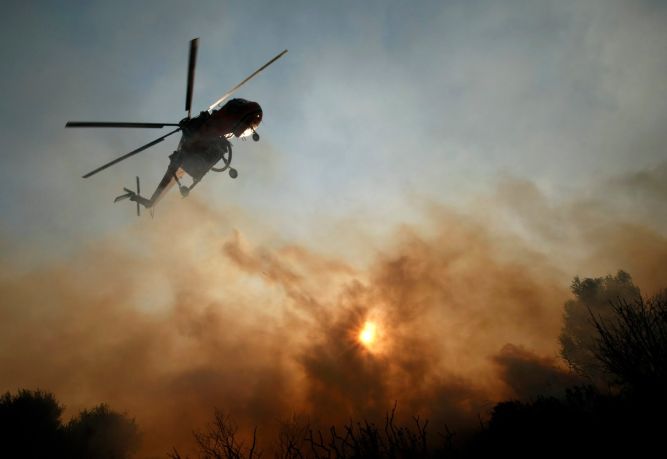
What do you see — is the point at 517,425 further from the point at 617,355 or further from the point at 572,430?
the point at 617,355

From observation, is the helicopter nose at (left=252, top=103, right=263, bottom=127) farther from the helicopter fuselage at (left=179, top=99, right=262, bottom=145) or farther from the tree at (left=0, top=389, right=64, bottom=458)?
the tree at (left=0, top=389, right=64, bottom=458)

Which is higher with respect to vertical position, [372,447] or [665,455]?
[372,447]

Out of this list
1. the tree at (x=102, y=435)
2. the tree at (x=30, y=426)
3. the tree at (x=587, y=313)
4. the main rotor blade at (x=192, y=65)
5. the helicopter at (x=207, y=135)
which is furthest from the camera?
the tree at (x=587, y=313)

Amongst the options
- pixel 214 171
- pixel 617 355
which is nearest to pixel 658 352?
pixel 617 355

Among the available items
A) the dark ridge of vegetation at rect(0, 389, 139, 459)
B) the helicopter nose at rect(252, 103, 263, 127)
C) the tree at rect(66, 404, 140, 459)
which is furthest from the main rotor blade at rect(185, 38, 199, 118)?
the tree at rect(66, 404, 140, 459)

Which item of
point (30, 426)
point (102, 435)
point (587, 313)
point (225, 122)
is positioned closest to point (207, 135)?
point (225, 122)

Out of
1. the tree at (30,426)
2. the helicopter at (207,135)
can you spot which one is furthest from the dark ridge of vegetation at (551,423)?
the helicopter at (207,135)

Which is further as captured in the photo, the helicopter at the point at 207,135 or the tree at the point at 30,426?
→ the tree at the point at 30,426

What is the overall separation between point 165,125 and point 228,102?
11.2ft

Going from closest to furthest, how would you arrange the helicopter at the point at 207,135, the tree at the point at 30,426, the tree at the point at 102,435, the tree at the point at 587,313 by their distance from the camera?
the helicopter at the point at 207,135 → the tree at the point at 30,426 → the tree at the point at 102,435 → the tree at the point at 587,313

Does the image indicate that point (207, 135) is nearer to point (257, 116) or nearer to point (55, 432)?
point (257, 116)

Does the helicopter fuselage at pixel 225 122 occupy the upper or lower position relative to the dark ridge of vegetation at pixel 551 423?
upper

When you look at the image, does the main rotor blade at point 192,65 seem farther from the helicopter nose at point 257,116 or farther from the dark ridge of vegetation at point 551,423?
the dark ridge of vegetation at point 551,423

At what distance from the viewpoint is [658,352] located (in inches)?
599
